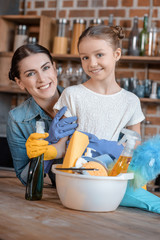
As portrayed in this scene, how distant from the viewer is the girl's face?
4.39ft

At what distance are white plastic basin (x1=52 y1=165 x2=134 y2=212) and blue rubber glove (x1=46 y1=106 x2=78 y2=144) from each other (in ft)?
1.05

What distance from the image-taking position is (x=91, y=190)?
952mm

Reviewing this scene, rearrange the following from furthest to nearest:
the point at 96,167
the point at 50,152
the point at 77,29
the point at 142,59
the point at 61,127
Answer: the point at 77,29
the point at 142,59
the point at 61,127
the point at 50,152
the point at 96,167

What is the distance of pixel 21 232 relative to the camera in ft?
2.54

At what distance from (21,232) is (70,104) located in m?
0.68

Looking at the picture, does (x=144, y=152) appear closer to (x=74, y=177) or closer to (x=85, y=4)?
(x=74, y=177)

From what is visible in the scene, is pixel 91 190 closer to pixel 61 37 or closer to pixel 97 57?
pixel 97 57

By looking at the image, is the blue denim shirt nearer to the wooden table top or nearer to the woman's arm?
the woman's arm

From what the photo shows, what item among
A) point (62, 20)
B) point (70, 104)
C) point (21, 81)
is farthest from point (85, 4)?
point (70, 104)

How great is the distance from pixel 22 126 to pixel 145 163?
757mm

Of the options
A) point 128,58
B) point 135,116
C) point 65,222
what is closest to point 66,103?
point 135,116

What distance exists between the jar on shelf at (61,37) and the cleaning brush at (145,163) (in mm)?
2173

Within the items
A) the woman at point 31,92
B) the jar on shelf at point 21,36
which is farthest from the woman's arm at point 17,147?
the jar on shelf at point 21,36

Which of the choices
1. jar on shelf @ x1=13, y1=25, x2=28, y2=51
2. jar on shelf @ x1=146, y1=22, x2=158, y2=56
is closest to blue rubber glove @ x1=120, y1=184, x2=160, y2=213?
jar on shelf @ x1=146, y1=22, x2=158, y2=56
